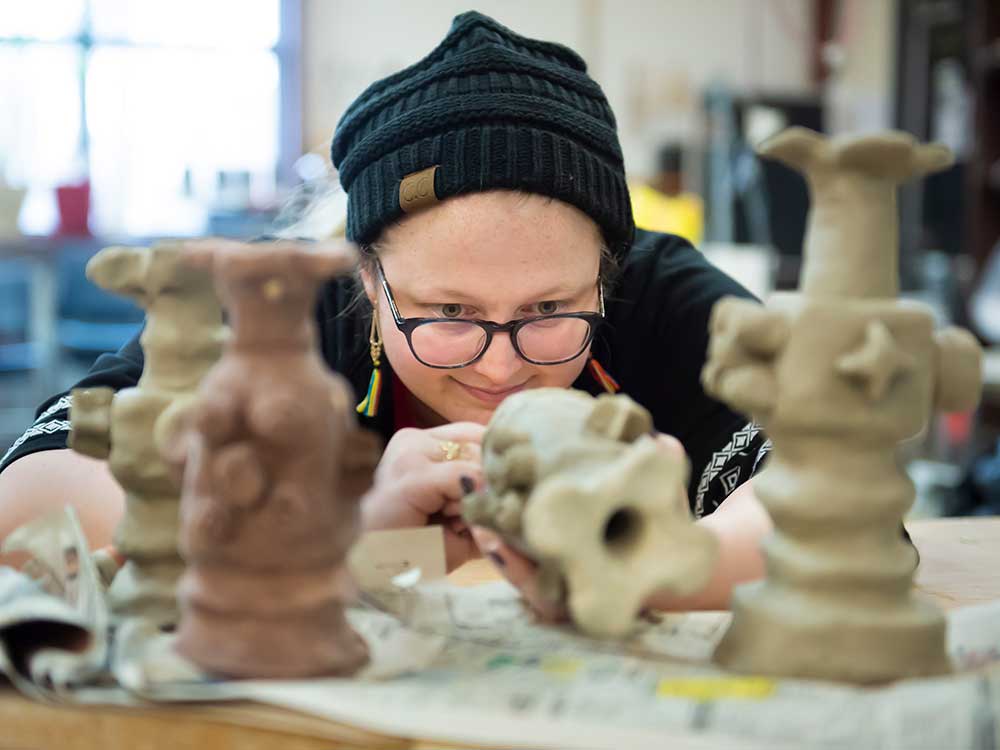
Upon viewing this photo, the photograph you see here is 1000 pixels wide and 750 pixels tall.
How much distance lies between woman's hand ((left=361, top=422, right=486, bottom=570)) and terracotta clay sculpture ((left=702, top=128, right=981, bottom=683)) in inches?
10.5

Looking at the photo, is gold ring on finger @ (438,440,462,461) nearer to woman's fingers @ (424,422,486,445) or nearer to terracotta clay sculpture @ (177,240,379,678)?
woman's fingers @ (424,422,486,445)

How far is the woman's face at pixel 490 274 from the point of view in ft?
3.86

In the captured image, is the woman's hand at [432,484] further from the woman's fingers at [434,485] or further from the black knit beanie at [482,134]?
the black knit beanie at [482,134]

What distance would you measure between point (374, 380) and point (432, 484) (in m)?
0.50

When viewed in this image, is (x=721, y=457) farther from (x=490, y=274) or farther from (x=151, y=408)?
(x=151, y=408)

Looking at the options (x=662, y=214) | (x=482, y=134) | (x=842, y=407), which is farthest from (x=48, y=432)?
(x=662, y=214)

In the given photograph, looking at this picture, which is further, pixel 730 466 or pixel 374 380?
pixel 374 380

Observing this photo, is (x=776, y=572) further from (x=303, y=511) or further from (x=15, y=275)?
(x=15, y=275)

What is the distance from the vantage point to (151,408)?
813 millimetres

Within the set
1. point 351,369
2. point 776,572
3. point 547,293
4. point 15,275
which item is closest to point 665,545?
point 776,572

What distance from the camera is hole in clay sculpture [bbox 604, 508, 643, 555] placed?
2.35 feet

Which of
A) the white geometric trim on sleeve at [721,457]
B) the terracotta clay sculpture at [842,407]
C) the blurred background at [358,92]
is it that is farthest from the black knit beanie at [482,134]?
the blurred background at [358,92]

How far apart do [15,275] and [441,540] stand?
4774 millimetres

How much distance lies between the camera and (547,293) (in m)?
1.20
